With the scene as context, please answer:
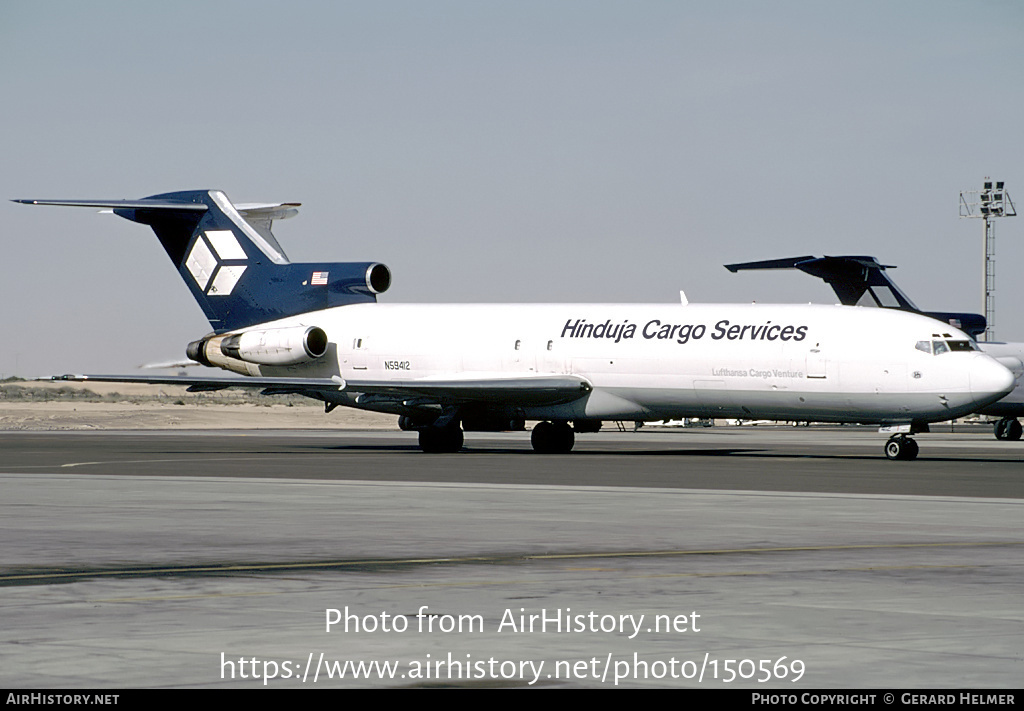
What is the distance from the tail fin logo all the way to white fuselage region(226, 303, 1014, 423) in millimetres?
4624

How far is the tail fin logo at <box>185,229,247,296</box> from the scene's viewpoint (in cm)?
5106

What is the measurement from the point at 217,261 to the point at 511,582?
131ft

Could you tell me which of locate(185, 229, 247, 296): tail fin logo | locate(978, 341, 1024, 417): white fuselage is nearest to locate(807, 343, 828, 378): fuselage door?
locate(978, 341, 1024, 417): white fuselage

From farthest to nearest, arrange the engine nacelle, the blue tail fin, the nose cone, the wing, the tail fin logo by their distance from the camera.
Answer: the tail fin logo < the blue tail fin < the engine nacelle < the wing < the nose cone

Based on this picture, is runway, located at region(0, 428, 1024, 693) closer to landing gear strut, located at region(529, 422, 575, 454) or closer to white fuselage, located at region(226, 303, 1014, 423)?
white fuselage, located at region(226, 303, 1014, 423)

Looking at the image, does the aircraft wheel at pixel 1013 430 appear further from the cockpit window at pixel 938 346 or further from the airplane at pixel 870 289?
the cockpit window at pixel 938 346

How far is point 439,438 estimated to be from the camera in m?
44.2

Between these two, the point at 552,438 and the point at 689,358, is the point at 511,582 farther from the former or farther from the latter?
the point at 552,438

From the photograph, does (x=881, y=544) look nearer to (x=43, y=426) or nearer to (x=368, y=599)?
(x=368, y=599)

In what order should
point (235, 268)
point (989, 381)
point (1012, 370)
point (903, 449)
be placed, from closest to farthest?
point (989, 381) < point (903, 449) < point (235, 268) < point (1012, 370)

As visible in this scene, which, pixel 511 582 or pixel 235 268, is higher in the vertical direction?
pixel 235 268

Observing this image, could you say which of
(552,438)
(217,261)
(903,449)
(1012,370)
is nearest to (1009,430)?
(1012,370)
